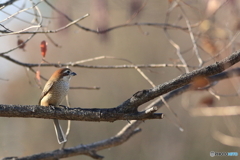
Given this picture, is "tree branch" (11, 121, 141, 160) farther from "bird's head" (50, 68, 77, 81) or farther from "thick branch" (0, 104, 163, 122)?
"thick branch" (0, 104, 163, 122)

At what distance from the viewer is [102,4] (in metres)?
3.22

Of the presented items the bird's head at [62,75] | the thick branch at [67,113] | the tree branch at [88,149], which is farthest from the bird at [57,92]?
the thick branch at [67,113]

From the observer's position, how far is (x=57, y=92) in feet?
11.5

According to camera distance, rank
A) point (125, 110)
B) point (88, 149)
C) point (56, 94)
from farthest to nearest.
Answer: point (88, 149), point (56, 94), point (125, 110)

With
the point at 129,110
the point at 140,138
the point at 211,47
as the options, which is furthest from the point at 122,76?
the point at 129,110

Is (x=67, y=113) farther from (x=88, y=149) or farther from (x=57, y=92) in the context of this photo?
(x=88, y=149)

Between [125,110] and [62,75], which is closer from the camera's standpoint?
[125,110]

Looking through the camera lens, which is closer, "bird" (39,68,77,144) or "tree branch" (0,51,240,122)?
"tree branch" (0,51,240,122)

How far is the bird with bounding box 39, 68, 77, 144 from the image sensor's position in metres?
3.47

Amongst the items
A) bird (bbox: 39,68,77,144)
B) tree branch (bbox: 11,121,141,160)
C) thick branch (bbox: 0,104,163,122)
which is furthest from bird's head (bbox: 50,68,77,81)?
thick branch (bbox: 0,104,163,122)

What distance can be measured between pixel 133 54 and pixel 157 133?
9.27ft

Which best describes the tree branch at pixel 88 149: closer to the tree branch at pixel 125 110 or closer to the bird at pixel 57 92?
the bird at pixel 57 92

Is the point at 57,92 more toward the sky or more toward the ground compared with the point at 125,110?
more toward the sky

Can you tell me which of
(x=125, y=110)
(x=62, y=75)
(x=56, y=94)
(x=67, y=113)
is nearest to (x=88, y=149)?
(x=56, y=94)
